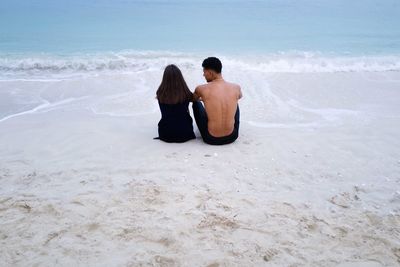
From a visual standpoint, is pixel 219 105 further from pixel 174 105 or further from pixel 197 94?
pixel 174 105

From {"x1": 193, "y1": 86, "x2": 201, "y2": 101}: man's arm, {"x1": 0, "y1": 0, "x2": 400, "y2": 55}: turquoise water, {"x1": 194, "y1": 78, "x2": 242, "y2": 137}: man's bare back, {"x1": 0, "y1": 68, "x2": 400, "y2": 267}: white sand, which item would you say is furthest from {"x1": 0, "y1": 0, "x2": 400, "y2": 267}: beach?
{"x1": 0, "y1": 0, "x2": 400, "y2": 55}: turquoise water

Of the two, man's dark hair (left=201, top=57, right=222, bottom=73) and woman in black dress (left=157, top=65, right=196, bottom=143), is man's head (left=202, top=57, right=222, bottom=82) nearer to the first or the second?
man's dark hair (left=201, top=57, right=222, bottom=73)

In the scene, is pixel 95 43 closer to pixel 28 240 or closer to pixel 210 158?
pixel 210 158

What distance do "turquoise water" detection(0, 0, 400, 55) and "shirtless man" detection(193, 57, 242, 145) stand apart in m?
7.79

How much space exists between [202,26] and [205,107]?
Result: 13.7 meters

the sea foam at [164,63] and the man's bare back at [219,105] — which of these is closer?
the man's bare back at [219,105]

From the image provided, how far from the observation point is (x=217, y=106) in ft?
17.3

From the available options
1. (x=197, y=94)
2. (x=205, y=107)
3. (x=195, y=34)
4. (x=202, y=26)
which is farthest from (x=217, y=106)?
(x=202, y=26)

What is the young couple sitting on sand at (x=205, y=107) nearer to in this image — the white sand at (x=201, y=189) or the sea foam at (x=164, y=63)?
the white sand at (x=201, y=189)

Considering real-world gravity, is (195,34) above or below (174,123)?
above

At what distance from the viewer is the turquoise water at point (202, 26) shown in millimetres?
13922

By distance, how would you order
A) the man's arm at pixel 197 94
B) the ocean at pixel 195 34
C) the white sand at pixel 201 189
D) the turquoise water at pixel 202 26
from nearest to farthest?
the white sand at pixel 201 189, the man's arm at pixel 197 94, the ocean at pixel 195 34, the turquoise water at pixel 202 26

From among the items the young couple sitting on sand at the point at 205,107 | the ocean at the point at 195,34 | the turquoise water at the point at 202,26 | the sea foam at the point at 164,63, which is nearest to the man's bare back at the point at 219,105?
the young couple sitting on sand at the point at 205,107

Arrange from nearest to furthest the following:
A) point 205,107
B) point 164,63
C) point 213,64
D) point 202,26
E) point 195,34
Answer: point 213,64
point 205,107
point 164,63
point 195,34
point 202,26
